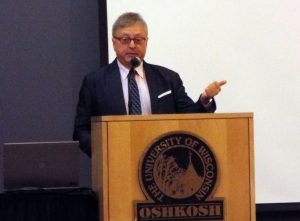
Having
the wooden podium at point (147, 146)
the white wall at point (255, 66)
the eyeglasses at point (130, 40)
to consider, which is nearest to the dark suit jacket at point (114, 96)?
the eyeglasses at point (130, 40)

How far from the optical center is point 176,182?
8.58 ft

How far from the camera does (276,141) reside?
4512 mm

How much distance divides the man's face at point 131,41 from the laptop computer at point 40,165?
59 centimetres

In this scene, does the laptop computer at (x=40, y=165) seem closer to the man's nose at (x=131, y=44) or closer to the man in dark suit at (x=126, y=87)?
the man in dark suit at (x=126, y=87)

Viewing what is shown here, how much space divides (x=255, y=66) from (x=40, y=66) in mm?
1371

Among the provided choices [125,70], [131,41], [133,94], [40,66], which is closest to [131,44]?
[131,41]

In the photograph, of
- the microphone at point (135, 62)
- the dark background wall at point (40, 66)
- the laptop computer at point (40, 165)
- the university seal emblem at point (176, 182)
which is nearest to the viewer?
the university seal emblem at point (176, 182)

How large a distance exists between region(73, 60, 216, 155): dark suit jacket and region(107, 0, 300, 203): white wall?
1.10 meters

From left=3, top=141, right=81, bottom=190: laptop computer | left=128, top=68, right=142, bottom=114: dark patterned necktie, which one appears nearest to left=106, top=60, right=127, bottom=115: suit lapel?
left=128, top=68, right=142, bottom=114: dark patterned necktie

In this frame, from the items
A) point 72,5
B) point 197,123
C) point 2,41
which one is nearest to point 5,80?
point 2,41

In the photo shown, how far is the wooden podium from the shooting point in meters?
2.60

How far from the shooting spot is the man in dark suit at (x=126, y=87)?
3.15 meters

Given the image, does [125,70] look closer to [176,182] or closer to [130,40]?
[130,40]

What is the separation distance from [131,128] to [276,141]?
2.10 m
